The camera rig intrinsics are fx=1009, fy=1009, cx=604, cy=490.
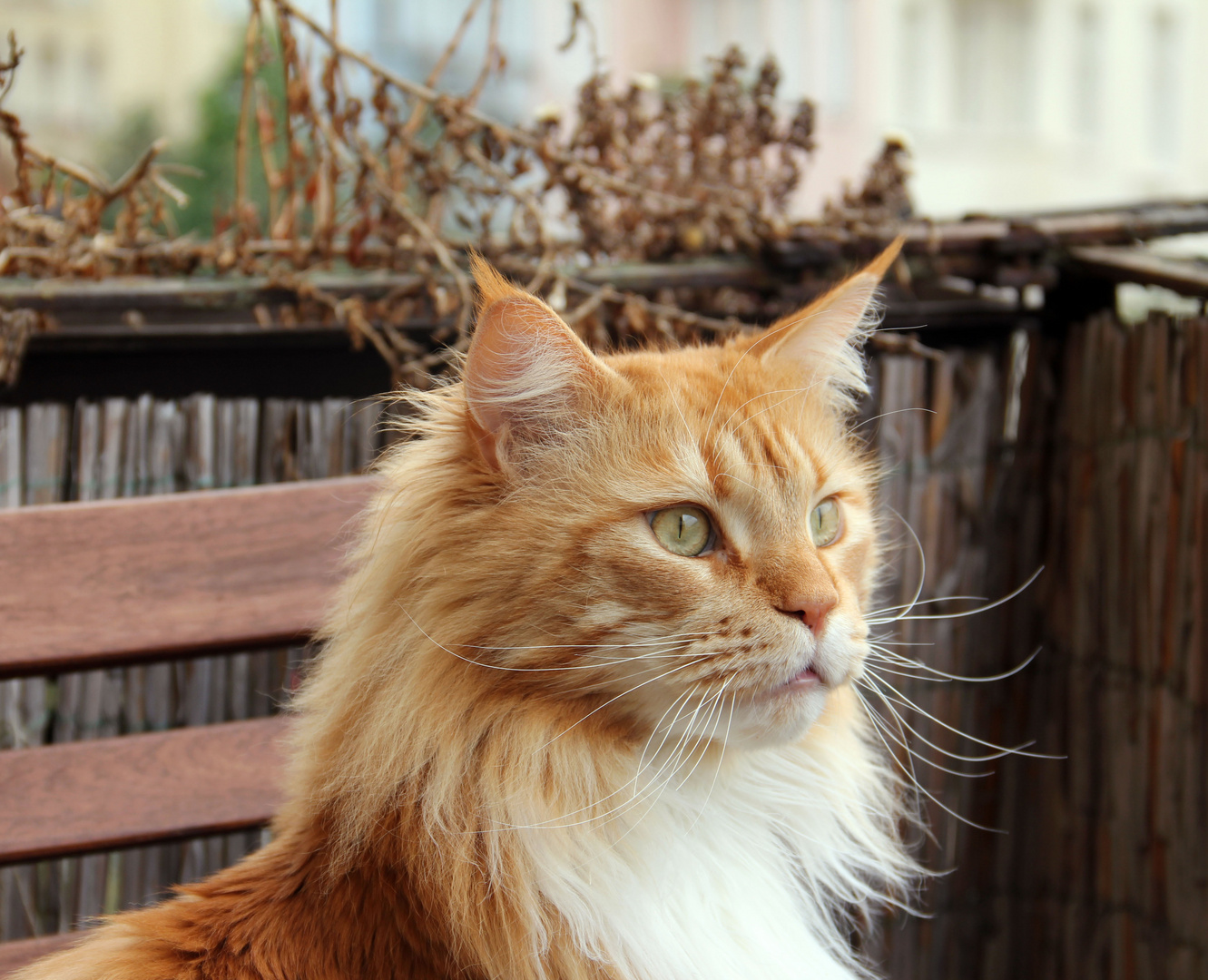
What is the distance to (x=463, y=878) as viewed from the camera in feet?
4.11

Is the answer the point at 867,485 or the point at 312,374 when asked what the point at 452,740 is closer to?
the point at 867,485

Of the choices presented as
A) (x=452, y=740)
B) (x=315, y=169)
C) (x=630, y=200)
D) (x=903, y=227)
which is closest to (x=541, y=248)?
(x=630, y=200)

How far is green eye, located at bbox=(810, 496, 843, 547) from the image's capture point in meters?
1.47

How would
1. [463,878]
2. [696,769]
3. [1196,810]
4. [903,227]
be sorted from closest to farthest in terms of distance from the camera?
[463,878] < [696,769] < [1196,810] < [903,227]

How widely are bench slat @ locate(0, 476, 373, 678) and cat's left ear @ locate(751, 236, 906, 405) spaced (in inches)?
32.4

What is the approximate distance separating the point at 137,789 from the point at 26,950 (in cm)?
28

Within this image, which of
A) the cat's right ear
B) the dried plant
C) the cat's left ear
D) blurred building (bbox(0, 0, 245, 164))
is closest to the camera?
the cat's right ear

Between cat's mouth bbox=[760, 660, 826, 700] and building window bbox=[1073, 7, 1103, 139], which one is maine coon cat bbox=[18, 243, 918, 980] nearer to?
cat's mouth bbox=[760, 660, 826, 700]

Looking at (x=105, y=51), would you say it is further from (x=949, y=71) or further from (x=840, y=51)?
(x=949, y=71)

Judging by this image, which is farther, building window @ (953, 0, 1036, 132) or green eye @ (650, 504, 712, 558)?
building window @ (953, 0, 1036, 132)

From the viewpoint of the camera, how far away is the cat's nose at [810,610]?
1240 millimetres

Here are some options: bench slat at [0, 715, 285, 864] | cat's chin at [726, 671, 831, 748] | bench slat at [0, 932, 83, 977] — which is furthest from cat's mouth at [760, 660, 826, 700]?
bench slat at [0, 932, 83, 977]

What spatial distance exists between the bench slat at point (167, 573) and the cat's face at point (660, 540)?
65 cm

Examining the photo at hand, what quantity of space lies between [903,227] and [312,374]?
138cm
